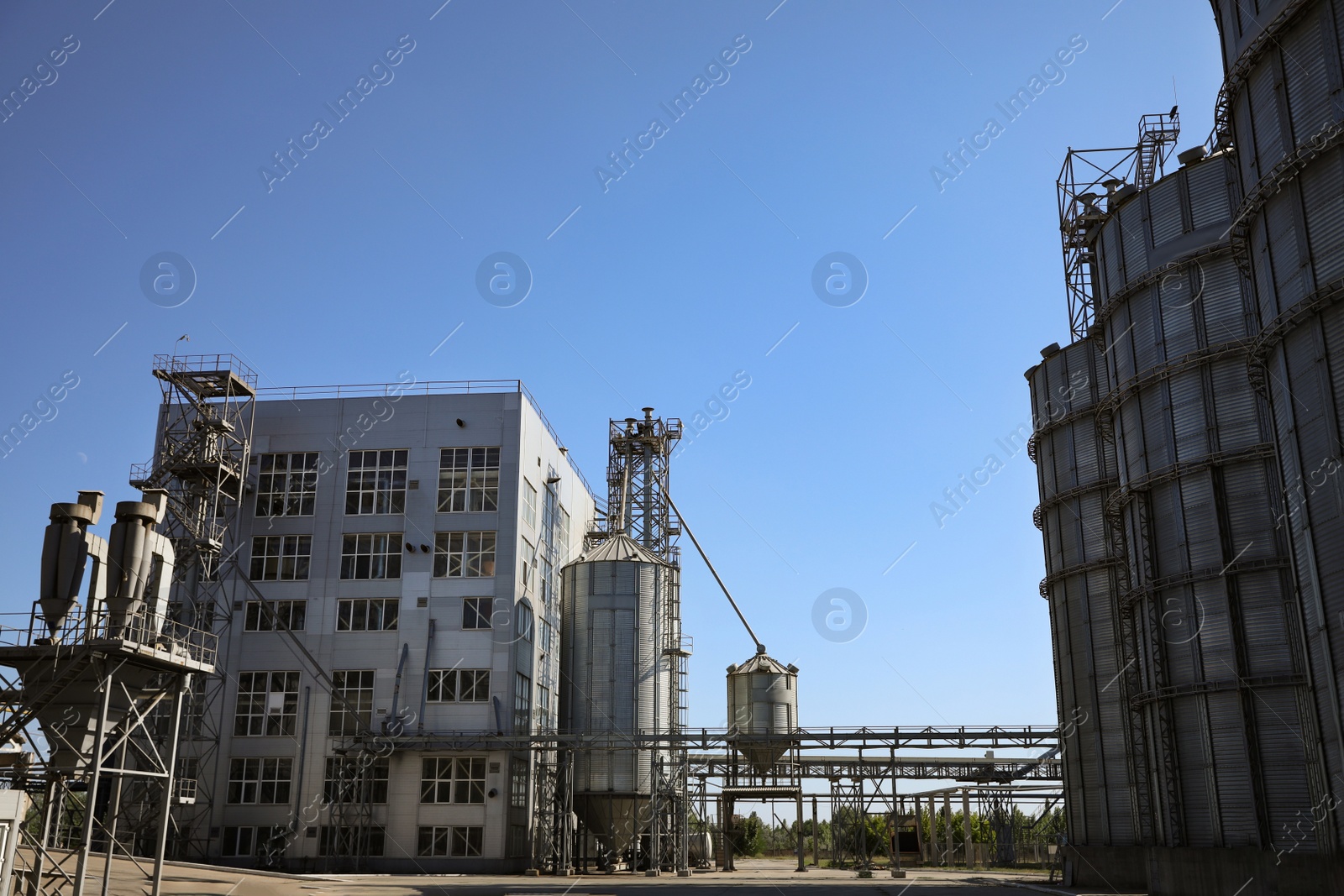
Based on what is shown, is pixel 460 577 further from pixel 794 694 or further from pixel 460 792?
pixel 794 694

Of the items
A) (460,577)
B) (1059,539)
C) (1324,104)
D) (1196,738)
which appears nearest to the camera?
(1324,104)

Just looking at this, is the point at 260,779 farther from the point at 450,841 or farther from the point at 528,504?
the point at 528,504

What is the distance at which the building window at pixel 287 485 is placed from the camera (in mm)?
53312

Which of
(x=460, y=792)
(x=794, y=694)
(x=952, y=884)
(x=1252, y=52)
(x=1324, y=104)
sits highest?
(x=1252, y=52)

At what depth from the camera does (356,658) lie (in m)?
51.0

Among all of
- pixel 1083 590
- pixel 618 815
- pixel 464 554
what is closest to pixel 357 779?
pixel 464 554

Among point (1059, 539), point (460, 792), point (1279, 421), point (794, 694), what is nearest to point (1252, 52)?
point (1279, 421)

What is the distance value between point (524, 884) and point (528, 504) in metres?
20.0

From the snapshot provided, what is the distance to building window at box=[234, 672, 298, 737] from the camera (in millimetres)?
50094

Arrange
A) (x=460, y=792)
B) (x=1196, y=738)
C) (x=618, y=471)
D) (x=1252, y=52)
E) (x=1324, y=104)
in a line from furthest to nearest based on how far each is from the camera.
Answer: (x=618, y=471) < (x=460, y=792) < (x=1196, y=738) < (x=1252, y=52) < (x=1324, y=104)

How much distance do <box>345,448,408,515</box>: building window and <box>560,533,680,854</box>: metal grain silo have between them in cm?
992

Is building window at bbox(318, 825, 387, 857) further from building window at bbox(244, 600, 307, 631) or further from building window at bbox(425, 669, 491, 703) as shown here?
building window at bbox(244, 600, 307, 631)

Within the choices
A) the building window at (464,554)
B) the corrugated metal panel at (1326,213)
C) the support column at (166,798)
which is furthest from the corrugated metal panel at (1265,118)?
the building window at (464,554)

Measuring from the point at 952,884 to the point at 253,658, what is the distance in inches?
1283
